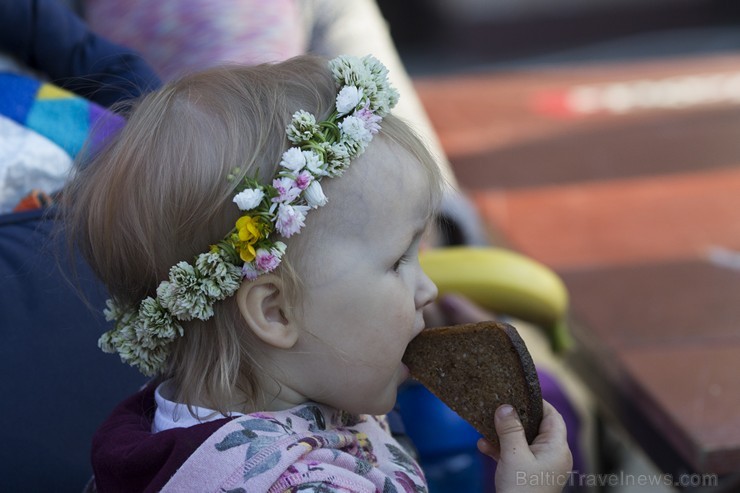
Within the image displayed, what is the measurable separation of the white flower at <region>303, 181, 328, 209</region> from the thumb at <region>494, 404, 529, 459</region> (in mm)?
301

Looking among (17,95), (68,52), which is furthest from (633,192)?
(17,95)

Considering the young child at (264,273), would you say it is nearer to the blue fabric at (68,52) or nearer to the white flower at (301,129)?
the white flower at (301,129)

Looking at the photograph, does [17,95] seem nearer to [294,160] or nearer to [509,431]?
[294,160]

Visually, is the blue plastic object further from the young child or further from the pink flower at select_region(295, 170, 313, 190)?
the pink flower at select_region(295, 170, 313, 190)

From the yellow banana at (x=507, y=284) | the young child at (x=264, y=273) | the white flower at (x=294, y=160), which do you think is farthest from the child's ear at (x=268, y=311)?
the yellow banana at (x=507, y=284)

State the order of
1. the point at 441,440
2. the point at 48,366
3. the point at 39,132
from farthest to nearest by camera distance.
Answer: the point at 441,440 → the point at 39,132 → the point at 48,366

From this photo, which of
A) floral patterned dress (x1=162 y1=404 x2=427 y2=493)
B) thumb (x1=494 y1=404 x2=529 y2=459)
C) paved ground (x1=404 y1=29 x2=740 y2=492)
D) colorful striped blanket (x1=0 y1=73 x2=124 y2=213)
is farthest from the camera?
paved ground (x1=404 y1=29 x2=740 y2=492)

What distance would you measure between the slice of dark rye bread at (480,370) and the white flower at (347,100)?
273 mm

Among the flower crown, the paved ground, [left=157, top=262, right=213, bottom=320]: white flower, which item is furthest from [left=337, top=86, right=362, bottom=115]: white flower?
the paved ground

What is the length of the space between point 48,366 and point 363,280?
0.43 meters

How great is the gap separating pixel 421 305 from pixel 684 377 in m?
0.65

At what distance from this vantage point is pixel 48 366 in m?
1.14

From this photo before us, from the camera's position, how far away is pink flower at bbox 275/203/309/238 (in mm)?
924

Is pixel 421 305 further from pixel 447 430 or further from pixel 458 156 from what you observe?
pixel 458 156
